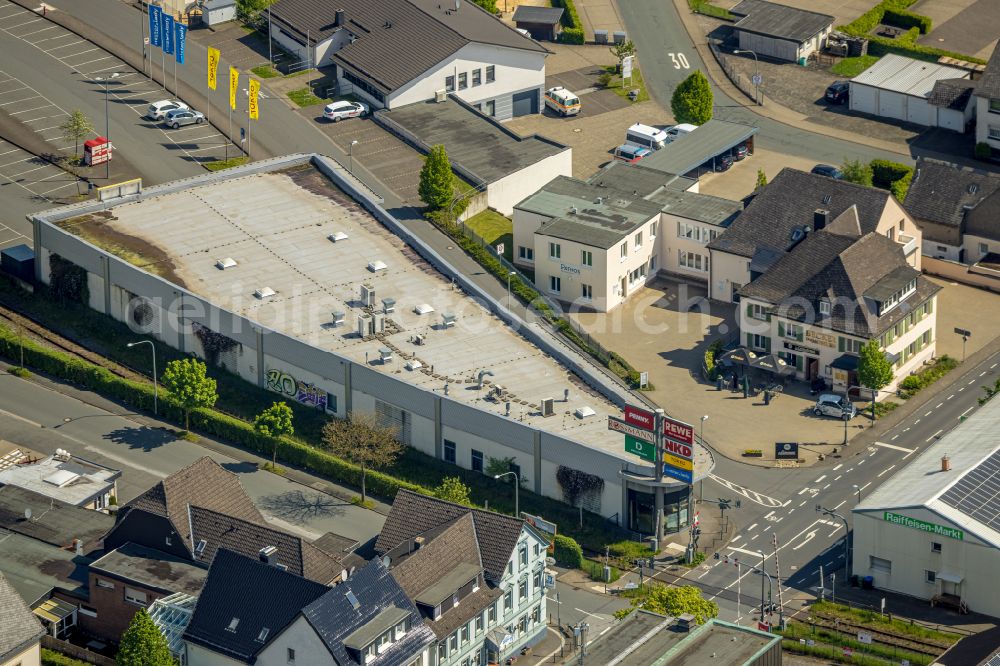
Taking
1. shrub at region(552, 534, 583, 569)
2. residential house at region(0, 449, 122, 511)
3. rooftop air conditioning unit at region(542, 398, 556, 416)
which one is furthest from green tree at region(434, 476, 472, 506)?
residential house at region(0, 449, 122, 511)

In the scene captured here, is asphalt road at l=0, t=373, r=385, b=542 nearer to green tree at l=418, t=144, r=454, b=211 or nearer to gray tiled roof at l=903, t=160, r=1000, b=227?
green tree at l=418, t=144, r=454, b=211

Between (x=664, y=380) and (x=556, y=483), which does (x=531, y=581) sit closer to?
(x=556, y=483)

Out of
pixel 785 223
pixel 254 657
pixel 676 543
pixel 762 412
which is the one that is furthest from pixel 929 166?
pixel 254 657

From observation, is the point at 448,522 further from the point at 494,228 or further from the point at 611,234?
the point at 494,228

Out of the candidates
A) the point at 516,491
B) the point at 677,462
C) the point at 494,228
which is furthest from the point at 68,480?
the point at 494,228

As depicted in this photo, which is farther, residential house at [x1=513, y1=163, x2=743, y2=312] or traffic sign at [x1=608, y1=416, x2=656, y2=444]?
residential house at [x1=513, y1=163, x2=743, y2=312]

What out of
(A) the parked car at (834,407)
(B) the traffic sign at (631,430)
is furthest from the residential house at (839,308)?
(B) the traffic sign at (631,430)
